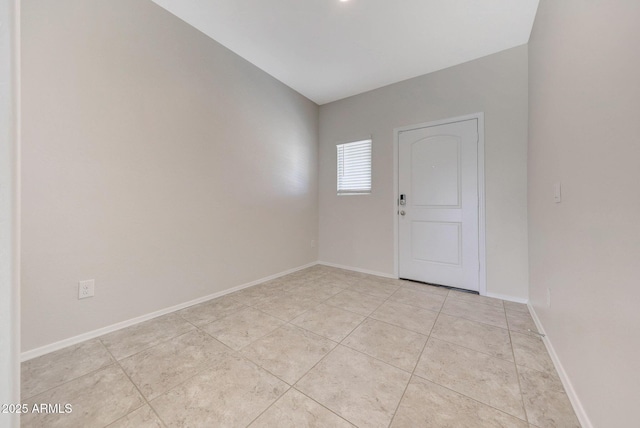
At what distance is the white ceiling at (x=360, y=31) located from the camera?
1.93 metres

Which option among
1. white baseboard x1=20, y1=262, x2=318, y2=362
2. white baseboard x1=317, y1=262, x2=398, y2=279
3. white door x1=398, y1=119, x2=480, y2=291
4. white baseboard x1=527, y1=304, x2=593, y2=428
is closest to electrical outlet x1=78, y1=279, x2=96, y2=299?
white baseboard x1=20, y1=262, x2=318, y2=362

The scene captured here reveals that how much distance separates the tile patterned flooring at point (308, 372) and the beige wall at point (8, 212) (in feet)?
1.93

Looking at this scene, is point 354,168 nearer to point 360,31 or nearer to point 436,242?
point 436,242

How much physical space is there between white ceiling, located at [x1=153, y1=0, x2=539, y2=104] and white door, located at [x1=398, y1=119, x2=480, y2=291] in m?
0.78

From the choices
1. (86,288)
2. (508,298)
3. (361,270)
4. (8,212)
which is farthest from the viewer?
(361,270)

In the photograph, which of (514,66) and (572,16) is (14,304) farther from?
(514,66)

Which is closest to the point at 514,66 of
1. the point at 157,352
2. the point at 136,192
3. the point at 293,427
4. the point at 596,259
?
the point at 596,259

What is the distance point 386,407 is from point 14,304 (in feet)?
4.82

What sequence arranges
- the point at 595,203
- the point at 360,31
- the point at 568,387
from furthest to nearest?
the point at 360,31 < the point at 568,387 < the point at 595,203

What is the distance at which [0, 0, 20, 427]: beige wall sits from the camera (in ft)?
2.10

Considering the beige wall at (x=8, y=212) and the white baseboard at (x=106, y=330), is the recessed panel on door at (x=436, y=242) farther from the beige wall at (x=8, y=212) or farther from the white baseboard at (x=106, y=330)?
the beige wall at (x=8, y=212)

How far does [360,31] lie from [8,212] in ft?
8.77

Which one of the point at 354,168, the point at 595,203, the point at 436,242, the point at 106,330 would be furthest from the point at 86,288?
the point at 436,242

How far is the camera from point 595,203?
1003 millimetres
